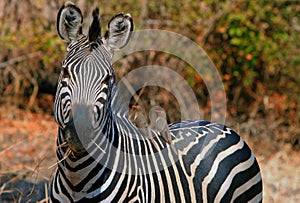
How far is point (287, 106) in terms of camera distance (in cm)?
1112

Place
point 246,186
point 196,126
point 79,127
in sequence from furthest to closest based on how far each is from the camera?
point 196,126
point 246,186
point 79,127

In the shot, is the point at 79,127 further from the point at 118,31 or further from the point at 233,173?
the point at 233,173

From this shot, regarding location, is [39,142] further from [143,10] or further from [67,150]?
[67,150]

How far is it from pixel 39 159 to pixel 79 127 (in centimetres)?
461

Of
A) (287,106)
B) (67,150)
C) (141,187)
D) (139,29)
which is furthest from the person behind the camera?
(287,106)

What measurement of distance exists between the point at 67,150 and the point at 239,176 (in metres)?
1.67

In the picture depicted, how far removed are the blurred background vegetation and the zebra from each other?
5803mm

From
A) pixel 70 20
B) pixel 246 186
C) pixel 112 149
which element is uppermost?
pixel 70 20

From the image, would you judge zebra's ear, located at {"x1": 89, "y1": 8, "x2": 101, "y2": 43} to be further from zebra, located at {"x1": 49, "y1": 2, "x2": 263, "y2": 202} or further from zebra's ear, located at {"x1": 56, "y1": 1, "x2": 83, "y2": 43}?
zebra's ear, located at {"x1": 56, "y1": 1, "x2": 83, "y2": 43}

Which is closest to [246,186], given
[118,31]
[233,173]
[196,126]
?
[233,173]

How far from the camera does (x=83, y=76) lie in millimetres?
3379

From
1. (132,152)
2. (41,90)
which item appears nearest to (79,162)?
(132,152)

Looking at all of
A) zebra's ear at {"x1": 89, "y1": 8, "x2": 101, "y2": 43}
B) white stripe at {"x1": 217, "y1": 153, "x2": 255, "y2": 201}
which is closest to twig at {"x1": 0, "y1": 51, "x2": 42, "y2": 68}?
white stripe at {"x1": 217, "y1": 153, "x2": 255, "y2": 201}

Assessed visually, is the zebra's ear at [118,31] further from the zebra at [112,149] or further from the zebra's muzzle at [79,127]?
the zebra's muzzle at [79,127]
